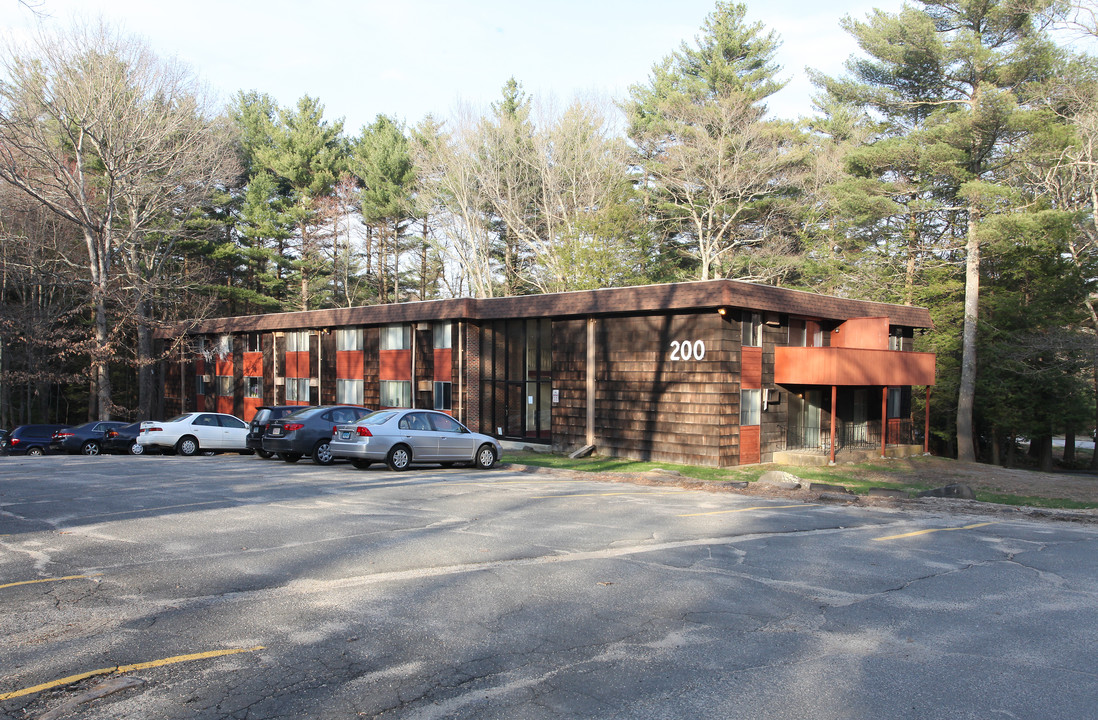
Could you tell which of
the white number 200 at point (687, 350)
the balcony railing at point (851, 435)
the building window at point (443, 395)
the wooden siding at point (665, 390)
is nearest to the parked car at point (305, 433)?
the wooden siding at point (665, 390)

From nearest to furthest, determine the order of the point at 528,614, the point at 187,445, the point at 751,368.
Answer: the point at 528,614
the point at 751,368
the point at 187,445

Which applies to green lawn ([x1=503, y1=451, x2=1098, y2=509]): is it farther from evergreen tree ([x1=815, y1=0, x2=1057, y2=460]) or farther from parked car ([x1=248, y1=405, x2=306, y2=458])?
evergreen tree ([x1=815, y1=0, x2=1057, y2=460])

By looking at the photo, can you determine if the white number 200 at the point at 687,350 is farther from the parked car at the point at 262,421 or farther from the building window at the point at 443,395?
the parked car at the point at 262,421

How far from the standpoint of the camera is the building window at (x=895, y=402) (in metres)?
30.2

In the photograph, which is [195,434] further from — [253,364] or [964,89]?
[964,89]

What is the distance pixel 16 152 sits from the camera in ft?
112

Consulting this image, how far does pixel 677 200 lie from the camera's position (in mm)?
40312

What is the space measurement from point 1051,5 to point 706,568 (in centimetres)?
2831

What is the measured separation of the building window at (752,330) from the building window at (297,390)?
22.8 metres

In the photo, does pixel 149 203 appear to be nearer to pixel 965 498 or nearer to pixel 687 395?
pixel 687 395

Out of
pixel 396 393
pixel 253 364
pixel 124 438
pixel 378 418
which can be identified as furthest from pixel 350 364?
pixel 378 418

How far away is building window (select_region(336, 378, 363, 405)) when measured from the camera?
115 ft

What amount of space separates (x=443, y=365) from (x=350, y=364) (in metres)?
6.65

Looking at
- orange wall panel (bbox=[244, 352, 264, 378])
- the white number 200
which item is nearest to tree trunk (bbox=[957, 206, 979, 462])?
the white number 200
